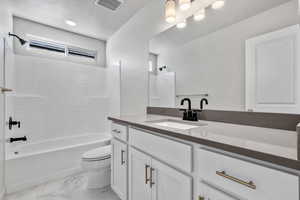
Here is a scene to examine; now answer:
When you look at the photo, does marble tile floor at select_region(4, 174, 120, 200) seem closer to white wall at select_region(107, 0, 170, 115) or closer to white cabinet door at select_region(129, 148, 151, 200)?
white cabinet door at select_region(129, 148, 151, 200)

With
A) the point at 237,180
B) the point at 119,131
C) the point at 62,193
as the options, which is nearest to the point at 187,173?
the point at 237,180

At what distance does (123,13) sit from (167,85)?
4.52ft

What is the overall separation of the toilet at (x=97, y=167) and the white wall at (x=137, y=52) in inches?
30.5

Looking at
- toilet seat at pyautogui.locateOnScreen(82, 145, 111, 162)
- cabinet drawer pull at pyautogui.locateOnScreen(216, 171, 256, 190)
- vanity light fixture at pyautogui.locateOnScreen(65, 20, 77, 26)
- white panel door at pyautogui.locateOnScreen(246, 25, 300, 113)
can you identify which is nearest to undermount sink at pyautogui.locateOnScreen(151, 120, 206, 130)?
white panel door at pyautogui.locateOnScreen(246, 25, 300, 113)

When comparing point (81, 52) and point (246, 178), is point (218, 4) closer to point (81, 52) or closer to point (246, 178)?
point (246, 178)

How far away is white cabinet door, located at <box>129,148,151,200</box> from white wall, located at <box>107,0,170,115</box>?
922 mm

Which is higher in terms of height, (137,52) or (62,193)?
(137,52)

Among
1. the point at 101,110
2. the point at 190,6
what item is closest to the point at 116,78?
the point at 101,110

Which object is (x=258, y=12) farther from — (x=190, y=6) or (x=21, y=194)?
(x=21, y=194)

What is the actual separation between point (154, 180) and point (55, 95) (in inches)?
→ 97.2

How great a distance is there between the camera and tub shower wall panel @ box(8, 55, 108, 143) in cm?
230

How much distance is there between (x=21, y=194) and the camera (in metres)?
1.68

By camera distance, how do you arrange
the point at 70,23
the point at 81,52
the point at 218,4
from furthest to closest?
the point at 81,52 < the point at 70,23 < the point at 218,4

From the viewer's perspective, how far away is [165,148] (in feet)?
2.99
